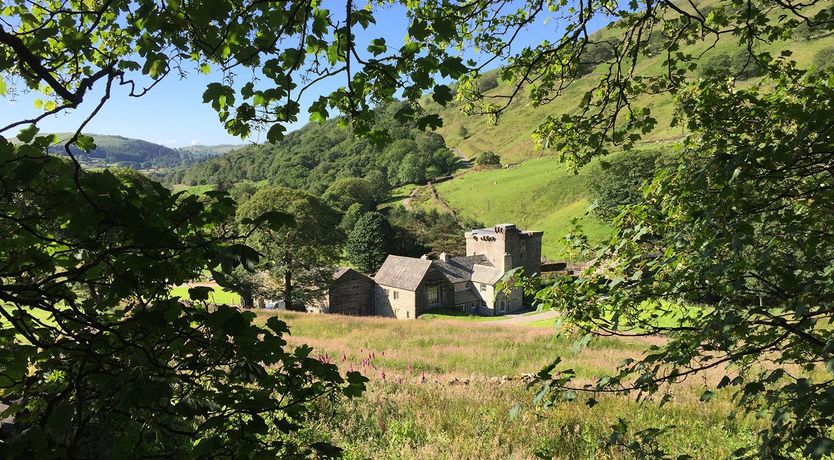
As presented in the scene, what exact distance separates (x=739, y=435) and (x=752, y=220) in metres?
4.30

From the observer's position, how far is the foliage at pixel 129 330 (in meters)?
2.19

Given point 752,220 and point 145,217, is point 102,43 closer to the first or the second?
point 145,217

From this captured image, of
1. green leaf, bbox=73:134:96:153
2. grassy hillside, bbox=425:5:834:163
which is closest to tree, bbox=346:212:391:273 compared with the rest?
grassy hillside, bbox=425:5:834:163

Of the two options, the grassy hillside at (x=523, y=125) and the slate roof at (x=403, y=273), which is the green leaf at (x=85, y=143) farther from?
the grassy hillside at (x=523, y=125)

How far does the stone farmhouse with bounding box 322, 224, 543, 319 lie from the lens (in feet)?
156

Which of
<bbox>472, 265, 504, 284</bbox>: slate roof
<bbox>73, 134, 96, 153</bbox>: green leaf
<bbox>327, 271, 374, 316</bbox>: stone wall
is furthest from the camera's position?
<bbox>472, 265, 504, 284</bbox>: slate roof

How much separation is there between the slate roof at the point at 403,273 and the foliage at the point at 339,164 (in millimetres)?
51134

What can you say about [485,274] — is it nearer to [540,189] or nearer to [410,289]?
[410,289]

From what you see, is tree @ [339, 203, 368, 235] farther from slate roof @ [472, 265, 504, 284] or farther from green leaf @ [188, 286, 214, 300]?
green leaf @ [188, 286, 214, 300]

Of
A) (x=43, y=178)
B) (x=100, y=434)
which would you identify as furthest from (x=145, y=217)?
(x=100, y=434)

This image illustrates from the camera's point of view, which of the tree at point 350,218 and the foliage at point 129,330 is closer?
the foliage at point 129,330

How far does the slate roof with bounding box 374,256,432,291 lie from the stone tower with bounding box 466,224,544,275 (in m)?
9.76

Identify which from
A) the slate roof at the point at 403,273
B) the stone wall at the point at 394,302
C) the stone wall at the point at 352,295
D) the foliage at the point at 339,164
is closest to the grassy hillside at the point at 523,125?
the foliage at the point at 339,164

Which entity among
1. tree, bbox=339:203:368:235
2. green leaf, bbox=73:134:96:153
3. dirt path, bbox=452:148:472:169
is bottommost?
green leaf, bbox=73:134:96:153
